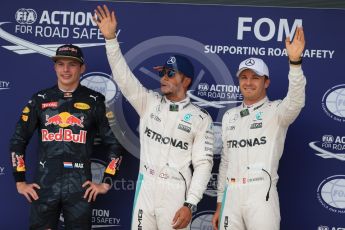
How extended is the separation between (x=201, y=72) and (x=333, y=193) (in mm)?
1409

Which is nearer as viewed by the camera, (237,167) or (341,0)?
(237,167)

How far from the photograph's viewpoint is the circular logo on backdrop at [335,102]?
13.4 feet

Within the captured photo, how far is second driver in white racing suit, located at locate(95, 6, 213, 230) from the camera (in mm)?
3420

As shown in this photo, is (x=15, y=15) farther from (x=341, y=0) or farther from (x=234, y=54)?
(x=341, y=0)

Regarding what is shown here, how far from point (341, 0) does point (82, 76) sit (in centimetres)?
213

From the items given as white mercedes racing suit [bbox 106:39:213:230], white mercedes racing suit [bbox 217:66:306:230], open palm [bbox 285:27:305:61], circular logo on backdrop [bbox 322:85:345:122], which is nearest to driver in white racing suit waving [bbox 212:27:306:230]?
white mercedes racing suit [bbox 217:66:306:230]

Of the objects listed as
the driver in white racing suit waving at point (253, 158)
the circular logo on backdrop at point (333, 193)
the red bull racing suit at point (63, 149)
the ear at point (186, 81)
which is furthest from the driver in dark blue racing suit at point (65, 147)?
the circular logo on backdrop at point (333, 193)

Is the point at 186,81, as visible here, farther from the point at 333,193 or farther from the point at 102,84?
the point at 333,193

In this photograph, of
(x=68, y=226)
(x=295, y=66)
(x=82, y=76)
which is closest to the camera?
(x=295, y=66)

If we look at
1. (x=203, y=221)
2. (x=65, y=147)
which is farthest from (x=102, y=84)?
(x=203, y=221)

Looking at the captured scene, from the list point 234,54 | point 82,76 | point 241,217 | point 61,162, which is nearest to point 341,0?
point 234,54

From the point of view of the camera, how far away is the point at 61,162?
3.68 meters

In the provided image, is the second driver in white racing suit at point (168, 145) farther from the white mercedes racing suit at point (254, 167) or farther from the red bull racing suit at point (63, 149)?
the red bull racing suit at point (63, 149)

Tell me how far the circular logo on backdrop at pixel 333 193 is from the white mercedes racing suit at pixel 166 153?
112 centimetres
